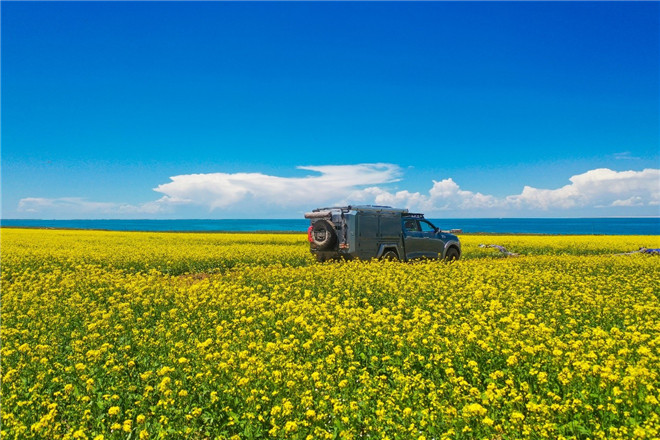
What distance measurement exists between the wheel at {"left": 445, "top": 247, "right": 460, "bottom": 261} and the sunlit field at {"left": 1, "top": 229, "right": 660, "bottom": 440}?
32.9 ft

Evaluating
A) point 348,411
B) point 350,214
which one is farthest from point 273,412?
point 350,214

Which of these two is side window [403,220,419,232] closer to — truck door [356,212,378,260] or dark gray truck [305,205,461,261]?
dark gray truck [305,205,461,261]

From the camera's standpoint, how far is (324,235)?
61.1 feet

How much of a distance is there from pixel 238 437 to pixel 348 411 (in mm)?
1258

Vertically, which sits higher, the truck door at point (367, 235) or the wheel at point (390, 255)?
the truck door at point (367, 235)

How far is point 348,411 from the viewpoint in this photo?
5.04 m

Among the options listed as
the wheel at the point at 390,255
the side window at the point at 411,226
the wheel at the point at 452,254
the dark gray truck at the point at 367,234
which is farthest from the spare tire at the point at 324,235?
the wheel at the point at 452,254

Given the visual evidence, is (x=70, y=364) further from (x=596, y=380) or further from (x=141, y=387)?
(x=596, y=380)

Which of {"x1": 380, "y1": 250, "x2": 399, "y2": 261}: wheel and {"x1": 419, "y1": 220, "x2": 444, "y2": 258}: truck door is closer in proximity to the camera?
{"x1": 380, "y1": 250, "x2": 399, "y2": 261}: wheel

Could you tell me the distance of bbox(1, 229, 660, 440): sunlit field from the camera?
15.6ft

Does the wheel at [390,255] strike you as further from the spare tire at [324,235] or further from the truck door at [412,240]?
the spare tire at [324,235]

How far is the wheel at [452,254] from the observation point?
883 inches

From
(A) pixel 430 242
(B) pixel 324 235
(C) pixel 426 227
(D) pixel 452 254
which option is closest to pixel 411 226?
(A) pixel 430 242

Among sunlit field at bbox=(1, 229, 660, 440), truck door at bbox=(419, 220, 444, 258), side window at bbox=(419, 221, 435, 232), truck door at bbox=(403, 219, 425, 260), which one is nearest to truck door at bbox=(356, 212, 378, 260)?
truck door at bbox=(403, 219, 425, 260)
